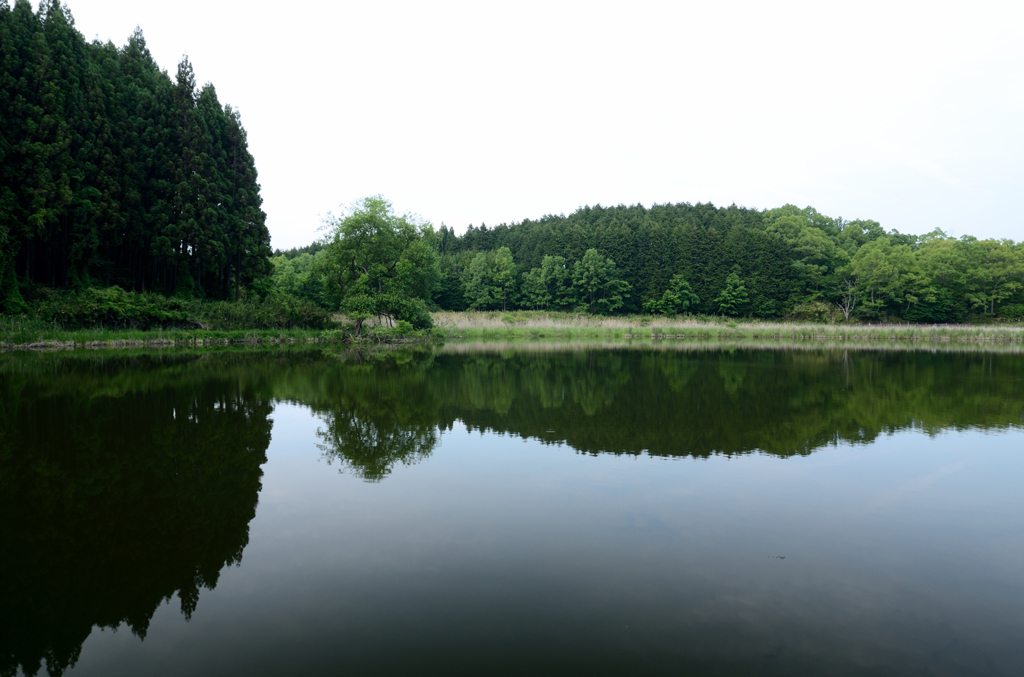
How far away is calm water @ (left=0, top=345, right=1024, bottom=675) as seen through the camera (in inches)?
116

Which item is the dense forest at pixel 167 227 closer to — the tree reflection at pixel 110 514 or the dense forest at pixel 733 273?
the dense forest at pixel 733 273

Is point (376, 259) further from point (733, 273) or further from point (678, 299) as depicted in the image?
point (733, 273)

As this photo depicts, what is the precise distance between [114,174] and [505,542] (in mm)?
34649

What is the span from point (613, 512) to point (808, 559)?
1.48 m

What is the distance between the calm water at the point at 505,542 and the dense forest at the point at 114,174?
22756 millimetres

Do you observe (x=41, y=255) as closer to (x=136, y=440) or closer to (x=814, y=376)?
(x=136, y=440)

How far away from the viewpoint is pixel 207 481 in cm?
561

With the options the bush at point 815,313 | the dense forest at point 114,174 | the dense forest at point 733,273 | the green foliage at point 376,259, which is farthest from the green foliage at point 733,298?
the dense forest at point 114,174

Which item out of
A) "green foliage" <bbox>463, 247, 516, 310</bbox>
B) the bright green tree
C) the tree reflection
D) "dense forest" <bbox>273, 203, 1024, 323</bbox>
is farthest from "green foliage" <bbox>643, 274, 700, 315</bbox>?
the tree reflection

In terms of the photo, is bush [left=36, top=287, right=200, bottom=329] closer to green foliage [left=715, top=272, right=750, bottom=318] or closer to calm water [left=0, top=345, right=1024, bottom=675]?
calm water [left=0, top=345, right=1024, bottom=675]

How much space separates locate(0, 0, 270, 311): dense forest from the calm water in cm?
2276

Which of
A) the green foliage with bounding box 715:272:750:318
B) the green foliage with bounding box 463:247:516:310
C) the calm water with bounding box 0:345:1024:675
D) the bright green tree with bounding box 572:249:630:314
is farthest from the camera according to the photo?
the green foliage with bounding box 463:247:516:310

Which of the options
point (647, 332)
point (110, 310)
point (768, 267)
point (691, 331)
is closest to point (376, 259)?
point (110, 310)

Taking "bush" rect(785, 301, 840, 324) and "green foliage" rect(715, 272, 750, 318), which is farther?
"green foliage" rect(715, 272, 750, 318)
